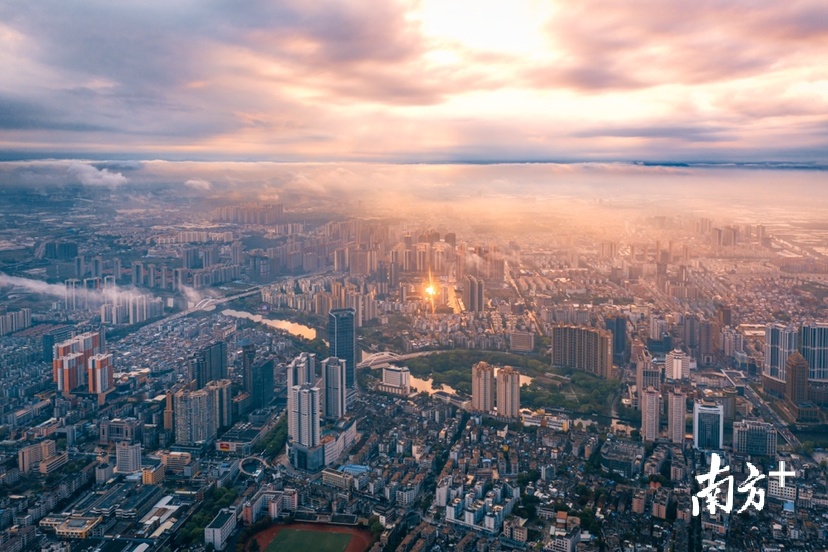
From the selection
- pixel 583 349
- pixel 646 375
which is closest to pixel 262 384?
pixel 583 349

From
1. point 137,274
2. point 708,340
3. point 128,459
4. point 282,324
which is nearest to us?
point 128,459

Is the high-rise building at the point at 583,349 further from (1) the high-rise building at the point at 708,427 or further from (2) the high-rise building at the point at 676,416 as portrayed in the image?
(1) the high-rise building at the point at 708,427

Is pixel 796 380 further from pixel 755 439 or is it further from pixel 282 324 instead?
pixel 282 324

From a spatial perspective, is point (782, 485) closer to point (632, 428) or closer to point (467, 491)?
point (632, 428)

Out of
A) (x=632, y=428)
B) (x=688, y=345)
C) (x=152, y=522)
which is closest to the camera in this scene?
(x=152, y=522)

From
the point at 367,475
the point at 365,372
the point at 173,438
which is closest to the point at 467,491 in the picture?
the point at 367,475

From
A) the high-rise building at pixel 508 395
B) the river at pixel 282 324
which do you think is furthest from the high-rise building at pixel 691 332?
the river at pixel 282 324
